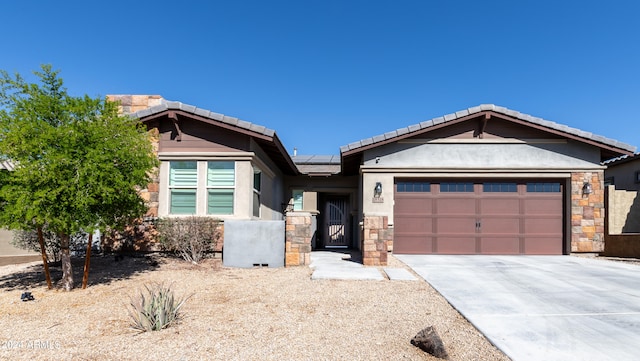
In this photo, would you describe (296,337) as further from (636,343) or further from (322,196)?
(322,196)

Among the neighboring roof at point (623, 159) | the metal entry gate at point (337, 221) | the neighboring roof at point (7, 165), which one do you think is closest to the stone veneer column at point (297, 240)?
the neighboring roof at point (7, 165)

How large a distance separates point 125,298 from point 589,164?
1341cm

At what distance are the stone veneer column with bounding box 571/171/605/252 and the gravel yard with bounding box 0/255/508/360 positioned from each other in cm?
774

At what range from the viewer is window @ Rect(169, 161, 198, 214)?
1054cm

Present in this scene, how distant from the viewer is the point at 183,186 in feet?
34.8

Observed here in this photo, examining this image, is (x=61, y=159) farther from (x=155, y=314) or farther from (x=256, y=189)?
(x=256, y=189)

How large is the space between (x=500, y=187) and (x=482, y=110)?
2.62 metres

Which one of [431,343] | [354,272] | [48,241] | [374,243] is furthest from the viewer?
[374,243]

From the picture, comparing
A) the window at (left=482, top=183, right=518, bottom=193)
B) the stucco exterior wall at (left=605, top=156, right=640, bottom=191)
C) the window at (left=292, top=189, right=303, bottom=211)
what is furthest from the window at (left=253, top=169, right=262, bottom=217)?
the stucco exterior wall at (left=605, top=156, right=640, bottom=191)

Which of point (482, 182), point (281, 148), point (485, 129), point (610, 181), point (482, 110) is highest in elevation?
point (482, 110)

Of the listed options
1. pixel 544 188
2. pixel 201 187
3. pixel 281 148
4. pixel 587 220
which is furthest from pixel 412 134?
pixel 201 187

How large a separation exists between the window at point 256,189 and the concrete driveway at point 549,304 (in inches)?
194

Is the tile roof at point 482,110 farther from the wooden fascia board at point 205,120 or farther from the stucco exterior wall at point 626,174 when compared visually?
the stucco exterior wall at point 626,174

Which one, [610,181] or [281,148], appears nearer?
[281,148]
